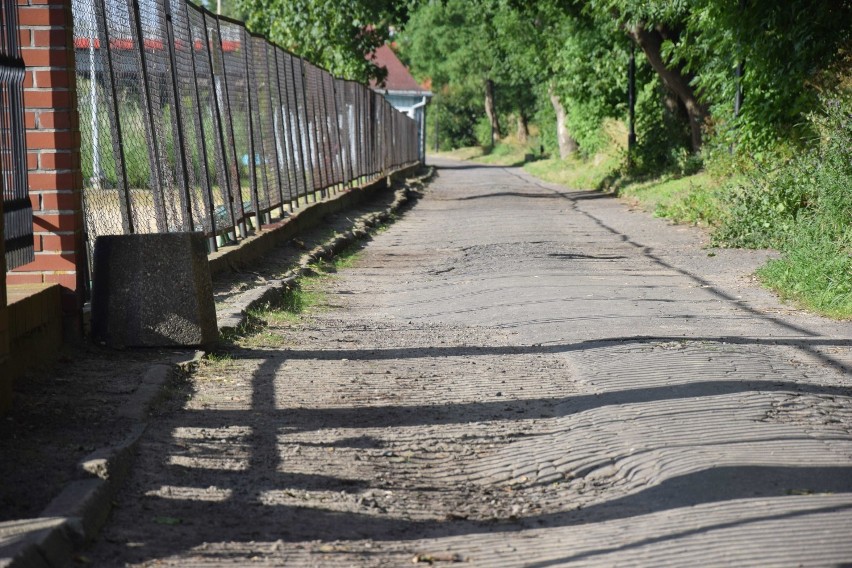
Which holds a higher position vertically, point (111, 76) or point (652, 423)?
point (111, 76)

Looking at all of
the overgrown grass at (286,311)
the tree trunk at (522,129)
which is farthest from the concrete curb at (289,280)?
the tree trunk at (522,129)

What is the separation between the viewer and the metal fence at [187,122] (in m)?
7.27

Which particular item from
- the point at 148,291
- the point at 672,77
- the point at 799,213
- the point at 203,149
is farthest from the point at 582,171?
the point at 148,291

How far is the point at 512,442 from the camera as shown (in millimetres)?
5082

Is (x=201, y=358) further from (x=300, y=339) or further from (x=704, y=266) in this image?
(x=704, y=266)

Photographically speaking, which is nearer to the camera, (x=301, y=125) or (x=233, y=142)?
(x=233, y=142)

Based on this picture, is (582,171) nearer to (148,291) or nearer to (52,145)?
(148,291)

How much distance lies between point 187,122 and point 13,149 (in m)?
3.96

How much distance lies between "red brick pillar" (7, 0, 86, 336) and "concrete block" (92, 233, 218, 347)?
0.18m

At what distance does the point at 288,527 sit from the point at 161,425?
4.81 ft

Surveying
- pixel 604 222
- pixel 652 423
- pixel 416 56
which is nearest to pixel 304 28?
pixel 604 222

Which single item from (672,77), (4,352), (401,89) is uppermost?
(401,89)

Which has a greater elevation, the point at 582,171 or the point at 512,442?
the point at 582,171

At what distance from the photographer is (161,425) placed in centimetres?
519
